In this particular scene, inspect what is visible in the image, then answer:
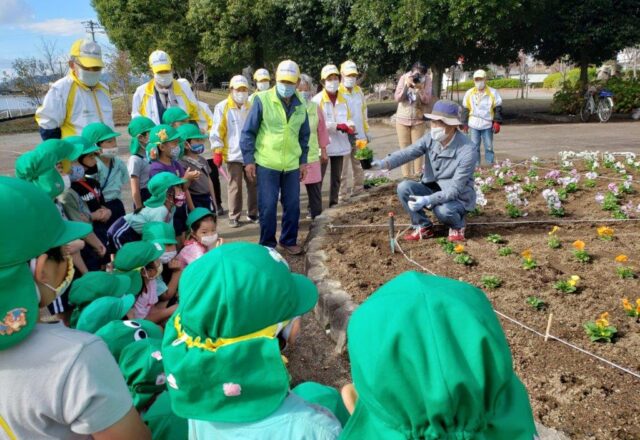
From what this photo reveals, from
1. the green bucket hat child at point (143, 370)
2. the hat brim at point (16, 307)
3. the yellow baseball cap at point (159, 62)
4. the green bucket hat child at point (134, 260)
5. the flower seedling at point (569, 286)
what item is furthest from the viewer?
the yellow baseball cap at point (159, 62)

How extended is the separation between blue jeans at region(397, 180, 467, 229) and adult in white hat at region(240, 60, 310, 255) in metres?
1.03

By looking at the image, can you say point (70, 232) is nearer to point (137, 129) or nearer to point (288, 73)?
point (137, 129)

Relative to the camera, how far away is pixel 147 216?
12.3 feet

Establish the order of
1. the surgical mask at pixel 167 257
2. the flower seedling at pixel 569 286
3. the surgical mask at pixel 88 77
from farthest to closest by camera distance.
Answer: the surgical mask at pixel 88 77 → the surgical mask at pixel 167 257 → the flower seedling at pixel 569 286

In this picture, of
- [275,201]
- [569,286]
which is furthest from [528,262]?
[275,201]

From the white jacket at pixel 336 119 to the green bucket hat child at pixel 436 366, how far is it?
17.4 ft

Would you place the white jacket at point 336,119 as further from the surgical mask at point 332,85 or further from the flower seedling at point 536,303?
the flower seedling at point 536,303

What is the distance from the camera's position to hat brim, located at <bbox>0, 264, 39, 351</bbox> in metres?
1.25

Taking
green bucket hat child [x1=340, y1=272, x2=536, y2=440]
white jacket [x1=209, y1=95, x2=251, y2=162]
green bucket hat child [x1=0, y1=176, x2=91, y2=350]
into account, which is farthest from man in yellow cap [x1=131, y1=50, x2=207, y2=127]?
green bucket hat child [x1=340, y1=272, x2=536, y2=440]

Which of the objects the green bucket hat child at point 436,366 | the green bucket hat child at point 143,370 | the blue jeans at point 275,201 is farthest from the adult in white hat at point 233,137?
the green bucket hat child at point 436,366

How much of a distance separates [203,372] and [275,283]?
0.31 metres

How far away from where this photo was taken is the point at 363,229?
5172mm

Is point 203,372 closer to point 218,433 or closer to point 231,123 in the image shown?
point 218,433

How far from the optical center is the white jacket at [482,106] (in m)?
8.46
